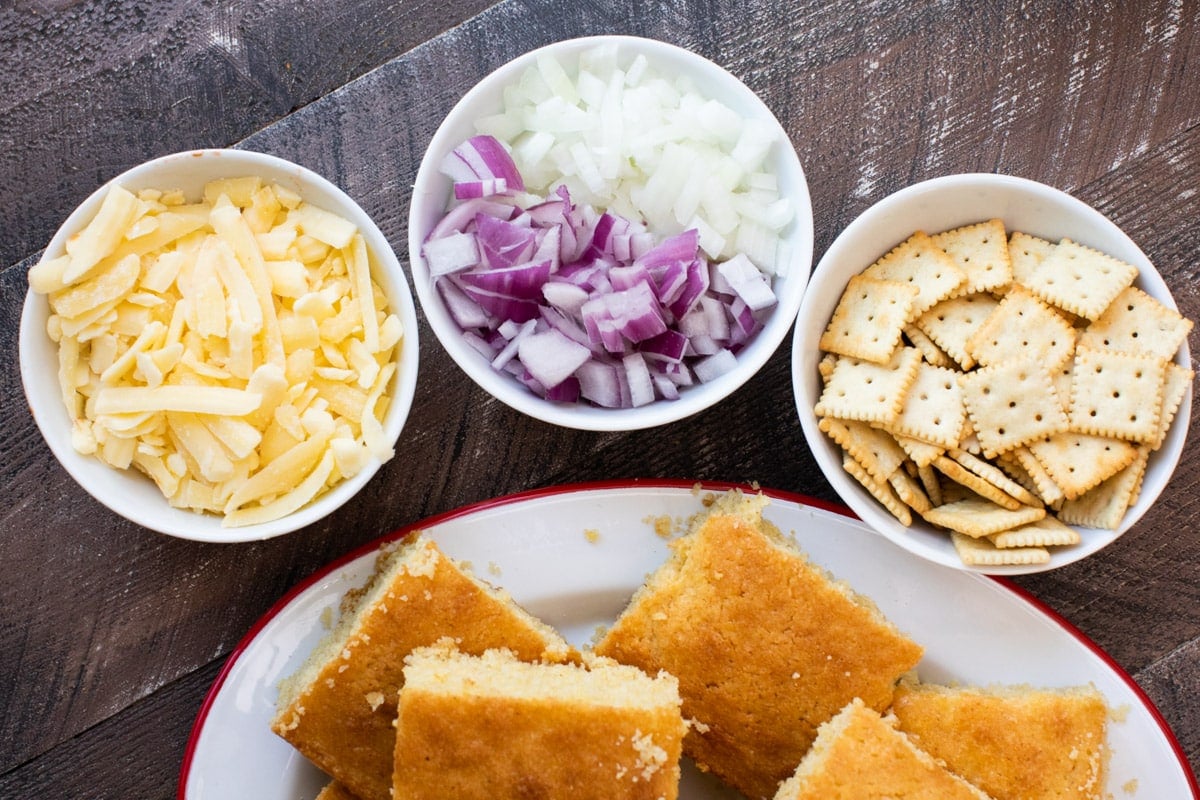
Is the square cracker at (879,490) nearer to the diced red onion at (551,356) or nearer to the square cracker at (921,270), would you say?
the square cracker at (921,270)

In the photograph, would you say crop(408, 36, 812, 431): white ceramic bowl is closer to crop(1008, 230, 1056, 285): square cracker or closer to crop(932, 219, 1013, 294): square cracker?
crop(932, 219, 1013, 294): square cracker

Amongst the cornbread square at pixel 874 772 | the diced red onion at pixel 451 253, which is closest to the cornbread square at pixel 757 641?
the cornbread square at pixel 874 772

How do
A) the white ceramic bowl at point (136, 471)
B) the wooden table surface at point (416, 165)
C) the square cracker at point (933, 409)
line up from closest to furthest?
1. the white ceramic bowl at point (136, 471)
2. the square cracker at point (933, 409)
3. the wooden table surface at point (416, 165)

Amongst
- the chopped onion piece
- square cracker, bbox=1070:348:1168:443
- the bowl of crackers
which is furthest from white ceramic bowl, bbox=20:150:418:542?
square cracker, bbox=1070:348:1168:443

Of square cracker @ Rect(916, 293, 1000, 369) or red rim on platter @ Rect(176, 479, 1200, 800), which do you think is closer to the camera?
square cracker @ Rect(916, 293, 1000, 369)

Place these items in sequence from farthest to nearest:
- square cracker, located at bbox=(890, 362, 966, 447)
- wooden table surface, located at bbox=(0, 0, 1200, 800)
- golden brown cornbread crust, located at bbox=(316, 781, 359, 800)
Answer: wooden table surface, located at bbox=(0, 0, 1200, 800), golden brown cornbread crust, located at bbox=(316, 781, 359, 800), square cracker, located at bbox=(890, 362, 966, 447)

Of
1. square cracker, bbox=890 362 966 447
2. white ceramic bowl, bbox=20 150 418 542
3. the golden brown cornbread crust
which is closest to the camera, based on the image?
white ceramic bowl, bbox=20 150 418 542

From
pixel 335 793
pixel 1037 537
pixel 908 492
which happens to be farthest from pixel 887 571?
pixel 335 793

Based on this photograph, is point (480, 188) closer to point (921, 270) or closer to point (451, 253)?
point (451, 253)
